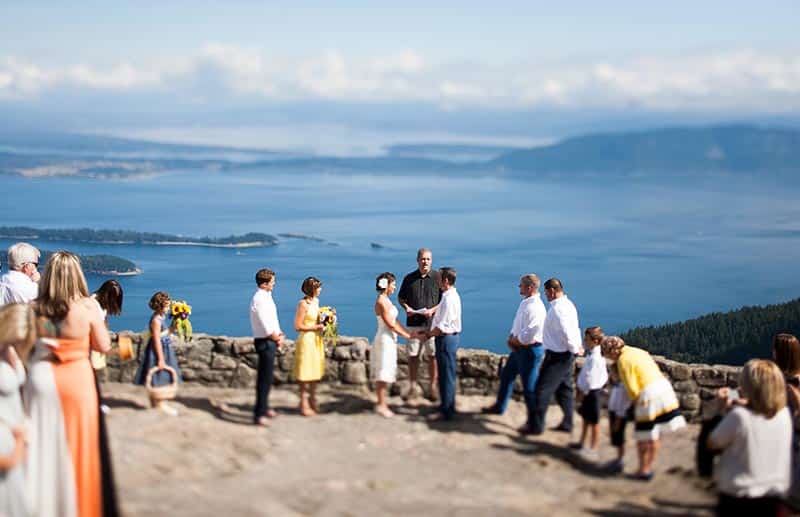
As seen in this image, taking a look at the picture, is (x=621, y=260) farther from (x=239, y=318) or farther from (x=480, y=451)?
(x=480, y=451)

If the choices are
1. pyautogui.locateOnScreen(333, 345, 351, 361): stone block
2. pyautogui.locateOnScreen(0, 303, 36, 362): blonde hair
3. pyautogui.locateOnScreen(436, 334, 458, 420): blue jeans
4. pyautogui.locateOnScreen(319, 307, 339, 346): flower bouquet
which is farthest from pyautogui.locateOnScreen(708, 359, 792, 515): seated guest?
pyautogui.locateOnScreen(333, 345, 351, 361): stone block

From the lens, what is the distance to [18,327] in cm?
589

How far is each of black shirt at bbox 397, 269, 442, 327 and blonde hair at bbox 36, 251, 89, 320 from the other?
4.60m

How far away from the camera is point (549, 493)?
7.85m

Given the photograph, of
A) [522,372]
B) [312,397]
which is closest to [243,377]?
[312,397]

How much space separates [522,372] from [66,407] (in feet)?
17.2

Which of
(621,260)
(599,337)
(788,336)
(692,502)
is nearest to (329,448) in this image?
(599,337)

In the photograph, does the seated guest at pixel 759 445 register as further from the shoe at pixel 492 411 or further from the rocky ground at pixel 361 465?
the shoe at pixel 492 411

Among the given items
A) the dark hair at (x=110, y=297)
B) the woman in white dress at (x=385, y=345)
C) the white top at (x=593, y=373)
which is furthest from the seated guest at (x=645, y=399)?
the dark hair at (x=110, y=297)

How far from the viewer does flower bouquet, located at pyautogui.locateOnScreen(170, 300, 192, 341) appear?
456 inches

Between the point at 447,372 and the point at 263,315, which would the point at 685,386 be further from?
the point at 263,315

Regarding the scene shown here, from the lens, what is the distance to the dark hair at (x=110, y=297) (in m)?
9.74

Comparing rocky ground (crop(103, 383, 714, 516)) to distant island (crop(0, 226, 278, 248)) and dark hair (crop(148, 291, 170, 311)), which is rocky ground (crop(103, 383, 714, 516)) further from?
distant island (crop(0, 226, 278, 248))

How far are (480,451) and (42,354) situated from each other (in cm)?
445
